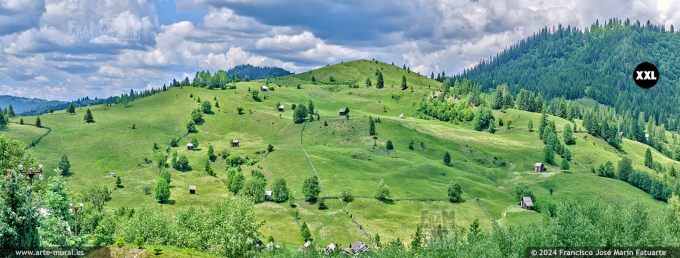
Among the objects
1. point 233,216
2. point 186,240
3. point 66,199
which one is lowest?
point 186,240

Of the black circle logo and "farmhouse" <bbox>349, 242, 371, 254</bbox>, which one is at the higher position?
the black circle logo

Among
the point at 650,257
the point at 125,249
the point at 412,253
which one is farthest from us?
the point at 412,253

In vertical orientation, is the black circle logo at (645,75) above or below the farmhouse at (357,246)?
above

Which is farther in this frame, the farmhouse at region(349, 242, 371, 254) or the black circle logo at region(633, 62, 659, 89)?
the farmhouse at region(349, 242, 371, 254)

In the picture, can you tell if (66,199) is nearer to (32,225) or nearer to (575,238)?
(32,225)

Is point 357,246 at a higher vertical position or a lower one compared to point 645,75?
lower

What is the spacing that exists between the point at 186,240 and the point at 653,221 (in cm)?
7669

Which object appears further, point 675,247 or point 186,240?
point 186,240

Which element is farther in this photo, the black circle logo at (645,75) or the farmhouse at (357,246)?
the farmhouse at (357,246)

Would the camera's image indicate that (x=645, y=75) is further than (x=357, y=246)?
No

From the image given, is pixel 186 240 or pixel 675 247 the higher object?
pixel 675 247

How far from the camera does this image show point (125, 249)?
67.1 meters

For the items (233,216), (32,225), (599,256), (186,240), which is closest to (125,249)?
(32,225)

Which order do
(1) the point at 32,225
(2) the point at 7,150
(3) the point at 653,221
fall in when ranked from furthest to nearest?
(2) the point at 7,150
(3) the point at 653,221
(1) the point at 32,225
